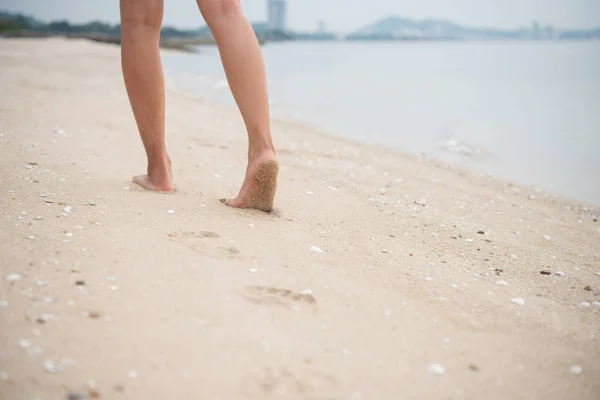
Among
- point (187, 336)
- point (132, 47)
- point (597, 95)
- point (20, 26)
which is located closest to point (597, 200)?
point (132, 47)

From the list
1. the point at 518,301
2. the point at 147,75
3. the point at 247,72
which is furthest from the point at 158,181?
the point at 518,301

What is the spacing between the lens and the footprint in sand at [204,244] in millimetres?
1701

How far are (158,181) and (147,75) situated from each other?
16.5 inches

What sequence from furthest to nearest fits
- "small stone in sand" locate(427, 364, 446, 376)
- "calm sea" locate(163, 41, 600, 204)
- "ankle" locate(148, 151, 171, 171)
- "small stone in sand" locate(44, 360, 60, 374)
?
"calm sea" locate(163, 41, 600, 204) → "ankle" locate(148, 151, 171, 171) → "small stone in sand" locate(427, 364, 446, 376) → "small stone in sand" locate(44, 360, 60, 374)

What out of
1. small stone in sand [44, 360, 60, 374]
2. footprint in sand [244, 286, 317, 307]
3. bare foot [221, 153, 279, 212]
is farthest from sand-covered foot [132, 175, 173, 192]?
small stone in sand [44, 360, 60, 374]

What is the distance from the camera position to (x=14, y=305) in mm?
1274

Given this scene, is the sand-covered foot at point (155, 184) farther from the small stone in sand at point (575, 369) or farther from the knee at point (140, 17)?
the small stone in sand at point (575, 369)

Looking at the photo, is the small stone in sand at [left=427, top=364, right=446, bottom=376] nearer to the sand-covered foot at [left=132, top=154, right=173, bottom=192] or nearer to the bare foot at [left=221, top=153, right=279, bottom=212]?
the bare foot at [left=221, top=153, right=279, bottom=212]

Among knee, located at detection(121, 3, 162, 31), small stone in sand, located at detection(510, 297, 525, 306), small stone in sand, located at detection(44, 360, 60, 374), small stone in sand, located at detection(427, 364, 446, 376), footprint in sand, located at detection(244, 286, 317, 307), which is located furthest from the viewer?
knee, located at detection(121, 3, 162, 31)

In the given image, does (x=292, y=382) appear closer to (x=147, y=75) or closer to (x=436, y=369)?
(x=436, y=369)

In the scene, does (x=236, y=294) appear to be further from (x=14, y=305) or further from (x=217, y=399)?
(x=14, y=305)

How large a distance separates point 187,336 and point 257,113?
1025mm

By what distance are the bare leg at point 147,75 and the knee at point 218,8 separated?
234 mm

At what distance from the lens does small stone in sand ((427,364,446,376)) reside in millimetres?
1240
